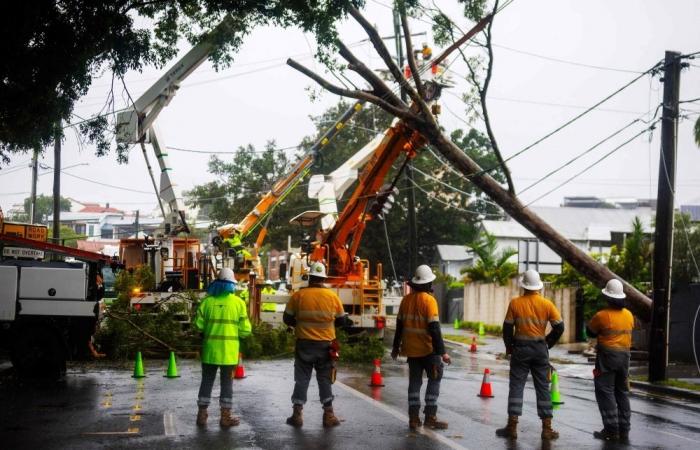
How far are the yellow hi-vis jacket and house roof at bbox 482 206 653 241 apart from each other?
50327 millimetres

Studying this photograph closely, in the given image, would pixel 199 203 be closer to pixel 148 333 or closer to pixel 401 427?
pixel 148 333

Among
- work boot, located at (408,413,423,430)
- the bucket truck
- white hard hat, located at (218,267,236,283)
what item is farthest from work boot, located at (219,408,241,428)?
the bucket truck

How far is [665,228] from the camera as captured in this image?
18.6m

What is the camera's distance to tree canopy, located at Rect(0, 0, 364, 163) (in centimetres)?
1191

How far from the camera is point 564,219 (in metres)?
66.4

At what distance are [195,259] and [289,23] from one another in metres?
12.7

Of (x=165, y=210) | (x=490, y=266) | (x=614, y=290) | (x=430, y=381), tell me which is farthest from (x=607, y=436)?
(x=490, y=266)

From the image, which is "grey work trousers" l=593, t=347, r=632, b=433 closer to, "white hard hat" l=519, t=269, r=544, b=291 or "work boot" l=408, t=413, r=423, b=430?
"white hard hat" l=519, t=269, r=544, b=291

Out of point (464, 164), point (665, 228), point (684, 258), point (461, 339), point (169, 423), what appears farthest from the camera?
point (461, 339)

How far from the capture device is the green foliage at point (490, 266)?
39156mm

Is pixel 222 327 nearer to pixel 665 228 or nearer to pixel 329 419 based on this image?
pixel 329 419

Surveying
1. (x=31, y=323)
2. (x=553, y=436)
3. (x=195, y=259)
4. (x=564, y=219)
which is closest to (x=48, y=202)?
(x=564, y=219)

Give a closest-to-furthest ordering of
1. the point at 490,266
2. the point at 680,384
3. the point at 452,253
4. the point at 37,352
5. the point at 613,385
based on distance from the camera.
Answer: the point at 613,385, the point at 37,352, the point at 680,384, the point at 490,266, the point at 452,253

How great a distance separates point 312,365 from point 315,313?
24.3 inches
